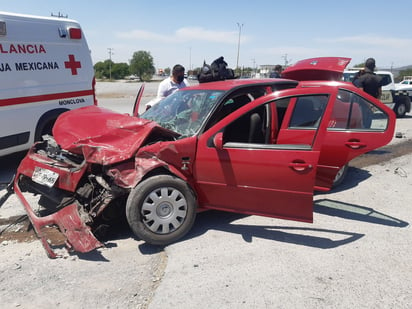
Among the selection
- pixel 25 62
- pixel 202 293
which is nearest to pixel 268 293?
pixel 202 293

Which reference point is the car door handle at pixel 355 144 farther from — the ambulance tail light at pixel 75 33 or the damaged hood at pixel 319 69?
the ambulance tail light at pixel 75 33

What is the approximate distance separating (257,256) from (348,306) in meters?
0.90

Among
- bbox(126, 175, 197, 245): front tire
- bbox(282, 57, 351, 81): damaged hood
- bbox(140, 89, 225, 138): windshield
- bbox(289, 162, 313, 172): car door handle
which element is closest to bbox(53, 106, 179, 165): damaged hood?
bbox(140, 89, 225, 138): windshield

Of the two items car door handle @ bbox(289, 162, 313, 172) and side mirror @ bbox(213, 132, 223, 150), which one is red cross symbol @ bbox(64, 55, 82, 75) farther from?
car door handle @ bbox(289, 162, 313, 172)

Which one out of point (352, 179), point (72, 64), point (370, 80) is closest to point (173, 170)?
point (352, 179)

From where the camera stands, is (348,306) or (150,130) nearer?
(348,306)

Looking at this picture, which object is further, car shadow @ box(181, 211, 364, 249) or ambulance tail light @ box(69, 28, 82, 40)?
ambulance tail light @ box(69, 28, 82, 40)

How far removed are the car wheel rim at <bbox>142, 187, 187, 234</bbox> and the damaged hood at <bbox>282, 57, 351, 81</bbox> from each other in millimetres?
3053

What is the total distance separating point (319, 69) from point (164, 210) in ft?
10.8

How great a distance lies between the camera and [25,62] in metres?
5.28

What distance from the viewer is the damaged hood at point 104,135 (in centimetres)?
321

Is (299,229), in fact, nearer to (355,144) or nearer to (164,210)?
(355,144)

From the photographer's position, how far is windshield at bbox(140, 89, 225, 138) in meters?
3.60

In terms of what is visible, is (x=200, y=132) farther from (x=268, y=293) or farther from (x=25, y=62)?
(x=25, y=62)
